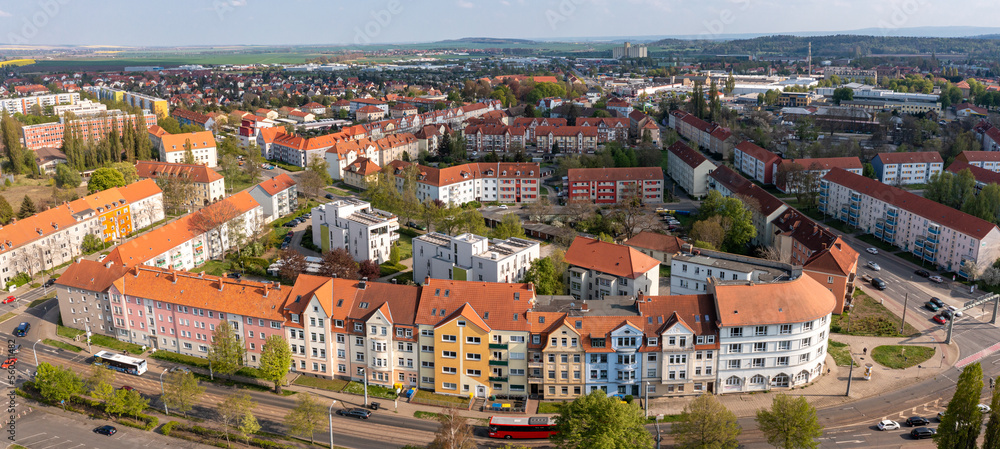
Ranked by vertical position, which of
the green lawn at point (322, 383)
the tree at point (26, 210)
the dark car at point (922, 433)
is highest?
the tree at point (26, 210)

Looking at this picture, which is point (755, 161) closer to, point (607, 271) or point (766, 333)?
point (607, 271)

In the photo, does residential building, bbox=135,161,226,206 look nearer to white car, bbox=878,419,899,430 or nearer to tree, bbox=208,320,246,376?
tree, bbox=208,320,246,376

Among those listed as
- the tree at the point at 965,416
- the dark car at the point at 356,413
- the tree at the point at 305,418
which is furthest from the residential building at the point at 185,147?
the tree at the point at 965,416

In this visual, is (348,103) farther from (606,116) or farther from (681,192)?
(681,192)

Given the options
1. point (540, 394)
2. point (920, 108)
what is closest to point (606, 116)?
point (920, 108)

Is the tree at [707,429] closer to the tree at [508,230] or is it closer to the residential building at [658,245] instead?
the residential building at [658,245]

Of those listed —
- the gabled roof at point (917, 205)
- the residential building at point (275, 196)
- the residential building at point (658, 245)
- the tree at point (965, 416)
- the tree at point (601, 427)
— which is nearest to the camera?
the tree at point (965, 416)
